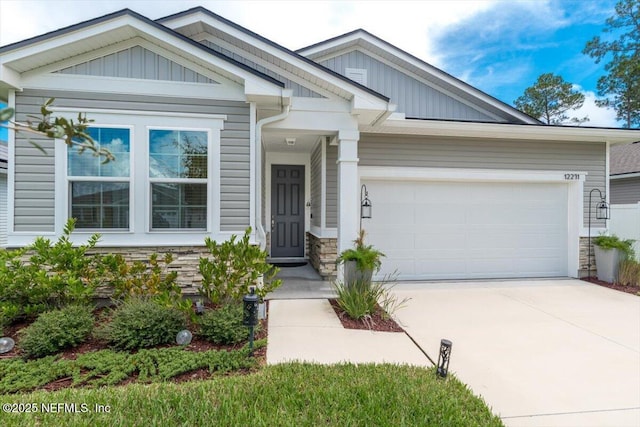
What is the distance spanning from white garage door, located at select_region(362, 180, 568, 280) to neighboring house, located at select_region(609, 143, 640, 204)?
16.6 ft

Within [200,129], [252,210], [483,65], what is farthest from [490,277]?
[483,65]

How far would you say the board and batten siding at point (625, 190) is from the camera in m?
9.85

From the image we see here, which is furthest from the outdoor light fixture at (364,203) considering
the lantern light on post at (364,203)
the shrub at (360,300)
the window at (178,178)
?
the window at (178,178)

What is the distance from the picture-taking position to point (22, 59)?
3998 millimetres

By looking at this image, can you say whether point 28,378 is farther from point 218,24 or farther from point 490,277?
point 490,277

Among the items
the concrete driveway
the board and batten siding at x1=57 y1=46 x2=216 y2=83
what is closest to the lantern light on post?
the concrete driveway

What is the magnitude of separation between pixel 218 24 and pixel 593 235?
8.64 meters

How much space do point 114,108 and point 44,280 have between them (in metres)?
2.40

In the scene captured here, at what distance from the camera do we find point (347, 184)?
17.1 feet

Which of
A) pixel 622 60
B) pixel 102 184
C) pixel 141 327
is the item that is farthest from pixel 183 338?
pixel 622 60

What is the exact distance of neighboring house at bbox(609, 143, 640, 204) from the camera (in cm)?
980

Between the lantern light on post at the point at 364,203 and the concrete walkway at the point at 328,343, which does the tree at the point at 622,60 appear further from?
the concrete walkway at the point at 328,343

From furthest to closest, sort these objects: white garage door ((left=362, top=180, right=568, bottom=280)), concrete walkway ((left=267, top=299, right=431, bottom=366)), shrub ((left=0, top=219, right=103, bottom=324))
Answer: white garage door ((left=362, top=180, right=568, bottom=280)) → shrub ((left=0, top=219, right=103, bottom=324)) → concrete walkway ((left=267, top=299, right=431, bottom=366))

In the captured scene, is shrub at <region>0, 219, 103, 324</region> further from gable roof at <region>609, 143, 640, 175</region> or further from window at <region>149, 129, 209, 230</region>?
gable roof at <region>609, 143, 640, 175</region>
